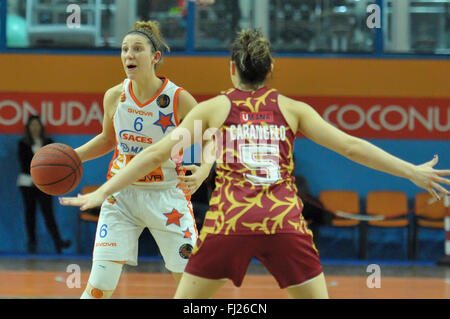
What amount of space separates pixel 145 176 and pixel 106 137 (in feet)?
1.31

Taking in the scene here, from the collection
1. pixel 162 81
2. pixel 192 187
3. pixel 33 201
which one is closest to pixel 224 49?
pixel 33 201

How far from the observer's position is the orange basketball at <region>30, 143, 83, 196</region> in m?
4.16

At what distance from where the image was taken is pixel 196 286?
10.9 ft

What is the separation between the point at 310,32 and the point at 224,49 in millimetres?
1143

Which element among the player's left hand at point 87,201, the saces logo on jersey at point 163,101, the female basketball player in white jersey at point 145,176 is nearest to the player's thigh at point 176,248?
the female basketball player in white jersey at point 145,176

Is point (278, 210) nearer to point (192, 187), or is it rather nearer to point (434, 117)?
point (192, 187)

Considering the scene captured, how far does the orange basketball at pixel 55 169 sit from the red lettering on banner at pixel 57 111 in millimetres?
5683

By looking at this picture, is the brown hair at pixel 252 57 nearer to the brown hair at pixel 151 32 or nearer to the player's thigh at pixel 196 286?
the player's thigh at pixel 196 286

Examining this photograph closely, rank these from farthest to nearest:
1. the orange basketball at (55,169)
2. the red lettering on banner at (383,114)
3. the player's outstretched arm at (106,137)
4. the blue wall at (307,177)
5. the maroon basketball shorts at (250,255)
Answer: the blue wall at (307,177), the red lettering on banner at (383,114), the player's outstretched arm at (106,137), the orange basketball at (55,169), the maroon basketball shorts at (250,255)

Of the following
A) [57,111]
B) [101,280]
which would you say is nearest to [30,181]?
[57,111]

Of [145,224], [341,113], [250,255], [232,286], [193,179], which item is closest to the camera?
[250,255]

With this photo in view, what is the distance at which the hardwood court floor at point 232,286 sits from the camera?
7258 millimetres

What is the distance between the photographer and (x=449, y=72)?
9.78 meters

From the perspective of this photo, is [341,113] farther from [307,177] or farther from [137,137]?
[137,137]
